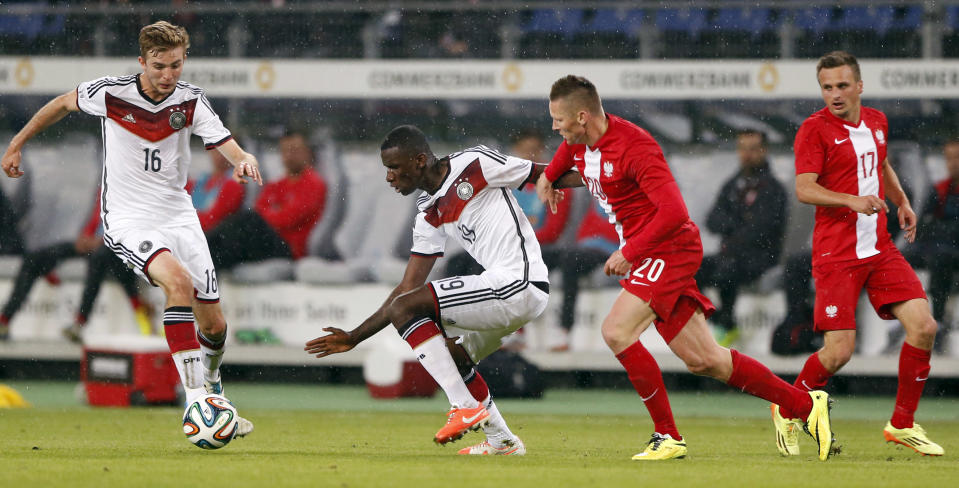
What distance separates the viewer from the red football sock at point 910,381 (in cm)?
734

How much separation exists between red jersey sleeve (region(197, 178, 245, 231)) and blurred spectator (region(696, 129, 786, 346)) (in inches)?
159

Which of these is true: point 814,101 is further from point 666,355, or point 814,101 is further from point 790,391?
point 790,391

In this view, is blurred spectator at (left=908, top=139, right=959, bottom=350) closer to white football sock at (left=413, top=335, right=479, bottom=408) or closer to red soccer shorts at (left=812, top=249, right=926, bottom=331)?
red soccer shorts at (left=812, top=249, right=926, bottom=331)

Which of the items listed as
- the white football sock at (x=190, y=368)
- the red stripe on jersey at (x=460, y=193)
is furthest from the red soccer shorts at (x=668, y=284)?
the white football sock at (x=190, y=368)

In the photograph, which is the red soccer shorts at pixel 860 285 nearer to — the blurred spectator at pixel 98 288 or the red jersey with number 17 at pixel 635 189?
the red jersey with number 17 at pixel 635 189

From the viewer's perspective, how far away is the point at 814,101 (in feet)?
37.0

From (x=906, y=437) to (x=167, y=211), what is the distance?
4187 millimetres

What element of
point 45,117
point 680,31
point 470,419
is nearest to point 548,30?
point 680,31

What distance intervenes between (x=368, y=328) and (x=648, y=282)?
4.55 feet

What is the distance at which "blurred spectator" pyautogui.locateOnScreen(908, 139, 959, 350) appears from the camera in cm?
1098

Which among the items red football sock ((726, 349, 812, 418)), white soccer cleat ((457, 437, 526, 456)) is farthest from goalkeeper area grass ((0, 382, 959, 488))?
red football sock ((726, 349, 812, 418))

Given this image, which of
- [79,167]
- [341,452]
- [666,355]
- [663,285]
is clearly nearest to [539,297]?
[663,285]

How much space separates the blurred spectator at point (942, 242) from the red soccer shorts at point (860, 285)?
389 centimetres

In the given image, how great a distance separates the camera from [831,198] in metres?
7.08
